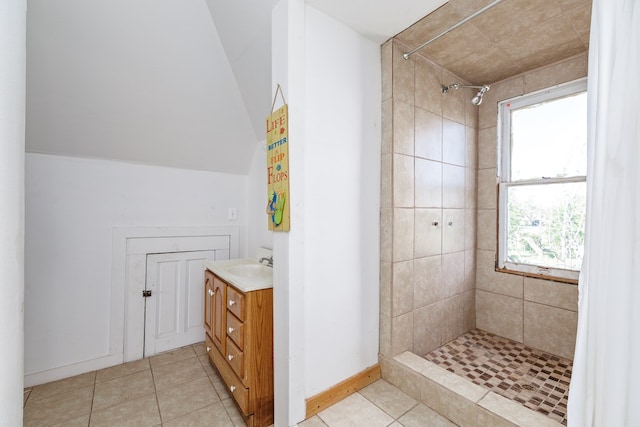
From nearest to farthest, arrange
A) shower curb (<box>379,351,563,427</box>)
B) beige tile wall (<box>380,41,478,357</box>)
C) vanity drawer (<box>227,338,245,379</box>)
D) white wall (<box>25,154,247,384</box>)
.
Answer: shower curb (<box>379,351,563,427</box>)
vanity drawer (<box>227,338,245,379</box>)
beige tile wall (<box>380,41,478,357</box>)
white wall (<box>25,154,247,384</box>)

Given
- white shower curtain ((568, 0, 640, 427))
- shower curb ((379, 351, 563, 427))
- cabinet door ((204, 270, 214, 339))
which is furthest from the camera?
cabinet door ((204, 270, 214, 339))

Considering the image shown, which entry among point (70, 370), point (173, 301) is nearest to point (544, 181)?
point (173, 301)

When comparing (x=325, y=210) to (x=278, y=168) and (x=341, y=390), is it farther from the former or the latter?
(x=341, y=390)

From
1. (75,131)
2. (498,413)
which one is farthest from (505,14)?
(75,131)

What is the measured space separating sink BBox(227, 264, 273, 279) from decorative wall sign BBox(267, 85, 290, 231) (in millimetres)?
702

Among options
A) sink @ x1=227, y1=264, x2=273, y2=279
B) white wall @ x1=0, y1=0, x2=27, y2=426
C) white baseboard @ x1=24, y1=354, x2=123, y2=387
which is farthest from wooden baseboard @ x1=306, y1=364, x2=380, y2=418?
white baseboard @ x1=24, y1=354, x2=123, y2=387

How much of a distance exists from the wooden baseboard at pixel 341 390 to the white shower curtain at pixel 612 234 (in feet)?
3.03

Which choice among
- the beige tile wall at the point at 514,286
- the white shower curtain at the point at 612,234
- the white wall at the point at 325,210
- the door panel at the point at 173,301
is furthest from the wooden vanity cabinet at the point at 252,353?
the beige tile wall at the point at 514,286

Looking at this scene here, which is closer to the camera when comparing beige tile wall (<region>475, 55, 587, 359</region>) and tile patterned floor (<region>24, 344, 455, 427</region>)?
tile patterned floor (<region>24, 344, 455, 427</region>)

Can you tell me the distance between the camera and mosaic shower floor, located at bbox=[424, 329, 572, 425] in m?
1.38

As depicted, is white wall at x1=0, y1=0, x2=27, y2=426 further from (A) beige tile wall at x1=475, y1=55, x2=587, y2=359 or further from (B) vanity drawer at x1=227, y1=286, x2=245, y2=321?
(A) beige tile wall at x1=475, y1=55, x2=587, y2=359

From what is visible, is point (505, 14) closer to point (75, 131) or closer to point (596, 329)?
point (596, 329)

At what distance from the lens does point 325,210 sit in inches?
56.4

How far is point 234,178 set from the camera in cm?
251
